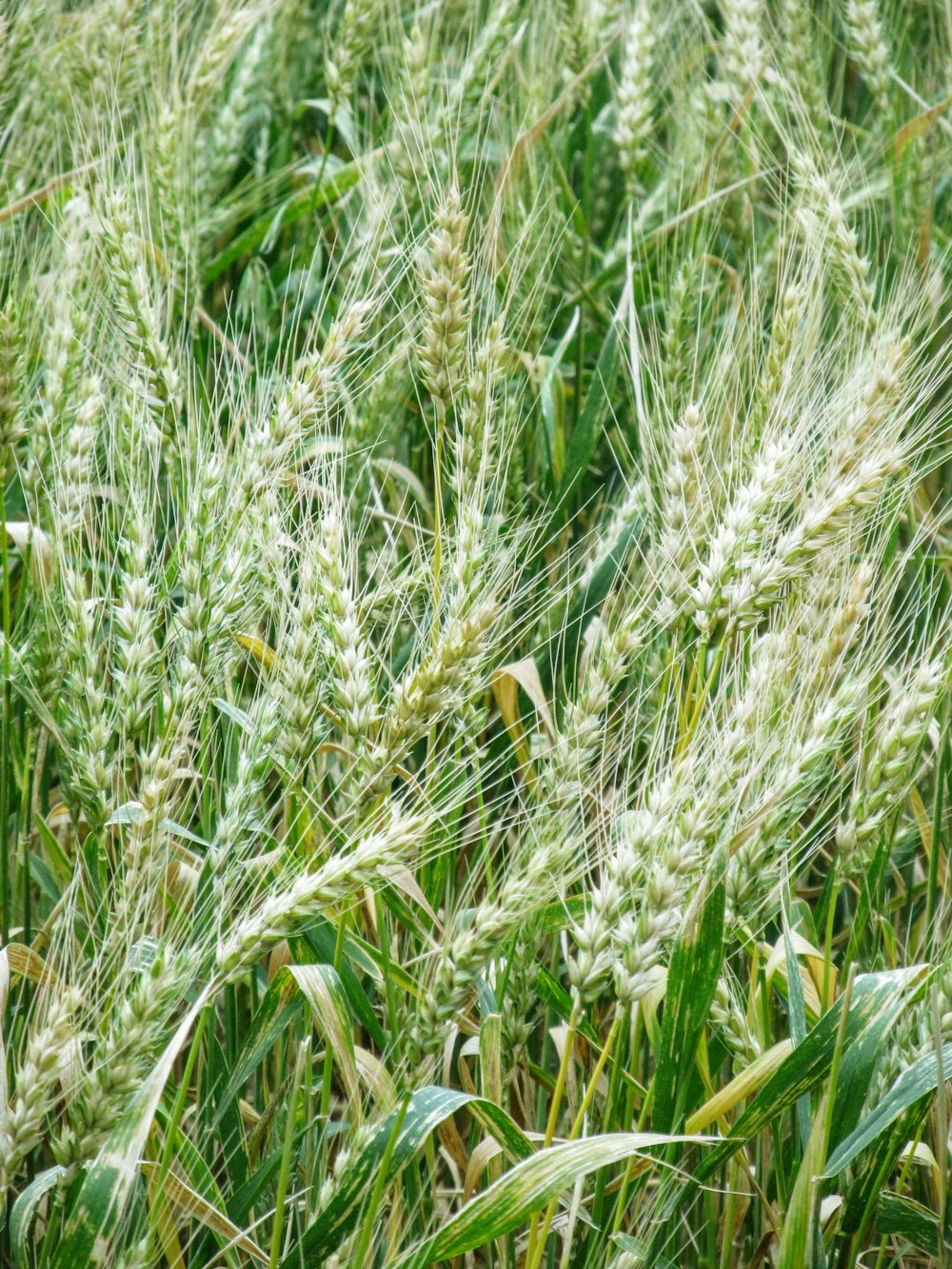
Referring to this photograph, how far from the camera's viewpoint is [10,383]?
1220 mm

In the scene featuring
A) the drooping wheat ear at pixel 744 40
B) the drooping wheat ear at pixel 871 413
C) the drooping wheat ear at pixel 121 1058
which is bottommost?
the drooping wheat ear at pixel 121 1058

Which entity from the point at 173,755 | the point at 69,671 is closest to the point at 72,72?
the point at 69,671

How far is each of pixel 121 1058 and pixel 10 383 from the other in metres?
0.67

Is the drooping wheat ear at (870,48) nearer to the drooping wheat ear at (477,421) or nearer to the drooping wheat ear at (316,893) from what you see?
the drooping wheat ear at (477,421)

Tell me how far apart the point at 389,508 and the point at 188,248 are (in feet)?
1.54

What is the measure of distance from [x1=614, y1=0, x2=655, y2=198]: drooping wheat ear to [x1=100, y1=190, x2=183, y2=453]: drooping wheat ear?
3.24 feet

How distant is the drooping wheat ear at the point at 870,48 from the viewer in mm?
2211

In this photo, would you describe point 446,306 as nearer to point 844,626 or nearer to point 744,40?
point 844,626

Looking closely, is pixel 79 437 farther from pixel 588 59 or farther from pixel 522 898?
pixel 588 59

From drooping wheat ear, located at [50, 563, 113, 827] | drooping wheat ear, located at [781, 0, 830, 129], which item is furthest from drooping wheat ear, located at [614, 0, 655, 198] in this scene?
drooping wheat ear, located at [50, 563, 113, 827]

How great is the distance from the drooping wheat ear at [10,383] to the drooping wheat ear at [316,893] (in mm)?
574

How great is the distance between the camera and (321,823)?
132cm

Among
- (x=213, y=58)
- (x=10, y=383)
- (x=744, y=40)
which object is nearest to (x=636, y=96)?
(x=744, y=40)

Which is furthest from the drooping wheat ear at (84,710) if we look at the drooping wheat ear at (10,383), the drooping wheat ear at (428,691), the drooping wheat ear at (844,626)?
the drooping wheat ear at (844,626)
